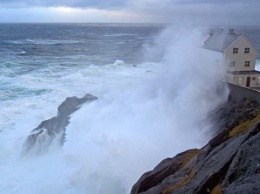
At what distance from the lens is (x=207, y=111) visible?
67.8ft

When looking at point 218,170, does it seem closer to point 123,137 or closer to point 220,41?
point 123,137

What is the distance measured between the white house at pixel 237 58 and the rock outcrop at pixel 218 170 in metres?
14.5

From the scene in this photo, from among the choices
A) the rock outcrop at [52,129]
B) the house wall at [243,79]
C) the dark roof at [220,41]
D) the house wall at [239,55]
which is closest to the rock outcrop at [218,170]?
the rock outcrop at [52,129]

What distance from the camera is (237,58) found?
1062 inches

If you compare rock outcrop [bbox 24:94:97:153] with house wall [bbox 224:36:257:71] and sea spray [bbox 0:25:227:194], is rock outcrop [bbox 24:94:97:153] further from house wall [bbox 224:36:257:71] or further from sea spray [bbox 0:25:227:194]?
house wall [bbox 224:36:257:71]

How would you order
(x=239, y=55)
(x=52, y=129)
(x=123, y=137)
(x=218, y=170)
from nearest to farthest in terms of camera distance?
(x=218, y=170)
(x=123, y=137)
(x=52, y=129)
(x=239, y=55)

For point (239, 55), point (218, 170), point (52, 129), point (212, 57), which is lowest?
point (52, 129)

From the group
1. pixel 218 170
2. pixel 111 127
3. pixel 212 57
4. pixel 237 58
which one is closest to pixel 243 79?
pixel 237 58

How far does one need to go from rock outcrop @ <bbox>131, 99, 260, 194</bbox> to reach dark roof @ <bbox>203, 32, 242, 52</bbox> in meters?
15.8

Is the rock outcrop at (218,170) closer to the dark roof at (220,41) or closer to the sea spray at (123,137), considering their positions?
the sea spray at (123,137)

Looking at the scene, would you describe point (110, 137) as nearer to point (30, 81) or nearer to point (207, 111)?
point (207, 111)

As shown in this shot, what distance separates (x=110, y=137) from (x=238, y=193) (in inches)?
488

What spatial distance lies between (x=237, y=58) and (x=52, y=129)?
16.1 metres

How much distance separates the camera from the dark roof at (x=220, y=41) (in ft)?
88.0
